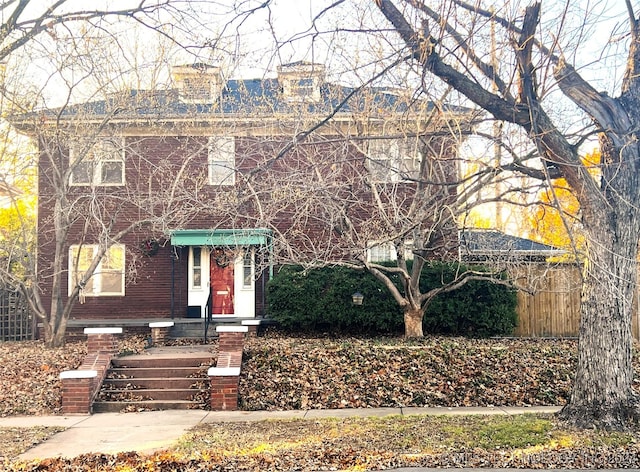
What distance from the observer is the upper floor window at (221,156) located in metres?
14.0

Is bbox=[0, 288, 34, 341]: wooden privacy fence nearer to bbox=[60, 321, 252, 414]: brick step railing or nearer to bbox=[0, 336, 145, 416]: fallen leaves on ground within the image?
bbox=[0, 336, 145, 416]: fallen leaves on ground

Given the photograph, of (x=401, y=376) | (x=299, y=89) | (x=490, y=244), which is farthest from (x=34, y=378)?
(x=490, y=244)

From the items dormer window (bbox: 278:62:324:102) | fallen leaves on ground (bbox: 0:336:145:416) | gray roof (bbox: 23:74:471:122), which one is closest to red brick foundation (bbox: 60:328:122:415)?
fallen leaves on ground (bbox: 0:336:145:416)

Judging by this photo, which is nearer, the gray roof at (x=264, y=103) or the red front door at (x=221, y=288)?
the gray roof at (x=264, y=103)

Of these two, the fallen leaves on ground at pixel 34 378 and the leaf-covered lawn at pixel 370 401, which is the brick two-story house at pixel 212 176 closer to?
the leaf-covered lawn at pixel 370 401

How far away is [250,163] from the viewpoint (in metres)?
17.6

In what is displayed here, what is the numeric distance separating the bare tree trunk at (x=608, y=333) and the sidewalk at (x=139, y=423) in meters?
1.93

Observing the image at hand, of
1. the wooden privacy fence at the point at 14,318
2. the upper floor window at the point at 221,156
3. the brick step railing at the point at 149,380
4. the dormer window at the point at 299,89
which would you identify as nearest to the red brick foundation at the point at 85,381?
the brick step railing at the point at 149,380

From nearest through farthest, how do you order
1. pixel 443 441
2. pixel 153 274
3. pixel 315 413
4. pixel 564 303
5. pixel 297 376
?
pixel 443 441
pixel 315 413
pixel 297 376
pixel 564 303
pixel 153 274

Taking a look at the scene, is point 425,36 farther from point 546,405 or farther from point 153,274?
point 153,274

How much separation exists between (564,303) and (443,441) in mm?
11406

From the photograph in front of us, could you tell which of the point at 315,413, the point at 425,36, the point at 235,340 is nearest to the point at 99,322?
the point at 235,340

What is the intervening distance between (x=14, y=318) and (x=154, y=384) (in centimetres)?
832

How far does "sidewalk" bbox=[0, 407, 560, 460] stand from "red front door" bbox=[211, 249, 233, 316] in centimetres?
878
